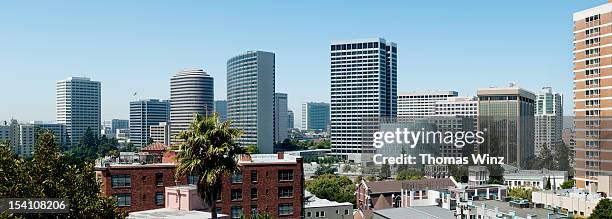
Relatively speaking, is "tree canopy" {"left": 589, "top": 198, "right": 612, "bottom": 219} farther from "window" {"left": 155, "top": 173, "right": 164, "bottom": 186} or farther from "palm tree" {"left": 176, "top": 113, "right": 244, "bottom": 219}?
"palm tree" {"left": 176, "top": 113, "right": 244, "bottom": 219}

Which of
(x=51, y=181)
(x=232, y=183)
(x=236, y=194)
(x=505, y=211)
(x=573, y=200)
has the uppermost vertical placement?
(x=51, y=181)

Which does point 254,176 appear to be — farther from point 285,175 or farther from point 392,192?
point 392,192

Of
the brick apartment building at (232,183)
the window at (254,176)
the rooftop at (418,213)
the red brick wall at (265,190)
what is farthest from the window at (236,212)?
the rooftop at (418,213)

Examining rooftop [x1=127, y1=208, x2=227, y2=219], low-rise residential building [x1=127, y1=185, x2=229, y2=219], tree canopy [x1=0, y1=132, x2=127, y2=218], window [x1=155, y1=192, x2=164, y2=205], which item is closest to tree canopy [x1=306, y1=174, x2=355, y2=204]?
window [x1=155, y1=192, x2=164, y2=205]

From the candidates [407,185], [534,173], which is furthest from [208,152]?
[534,173]

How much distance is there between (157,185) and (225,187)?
22.8 feet

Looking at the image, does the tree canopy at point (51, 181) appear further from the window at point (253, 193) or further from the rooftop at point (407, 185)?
the rooftop at point (407, 185)

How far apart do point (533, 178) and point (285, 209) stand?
103 m

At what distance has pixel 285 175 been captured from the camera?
210 ft

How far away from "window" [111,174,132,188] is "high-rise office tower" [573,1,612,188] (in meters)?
90.1

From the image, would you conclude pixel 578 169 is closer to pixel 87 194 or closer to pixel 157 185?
pixel 157 185

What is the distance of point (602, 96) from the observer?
112 m

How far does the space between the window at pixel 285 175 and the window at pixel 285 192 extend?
1.06 m

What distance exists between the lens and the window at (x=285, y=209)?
210 ft
